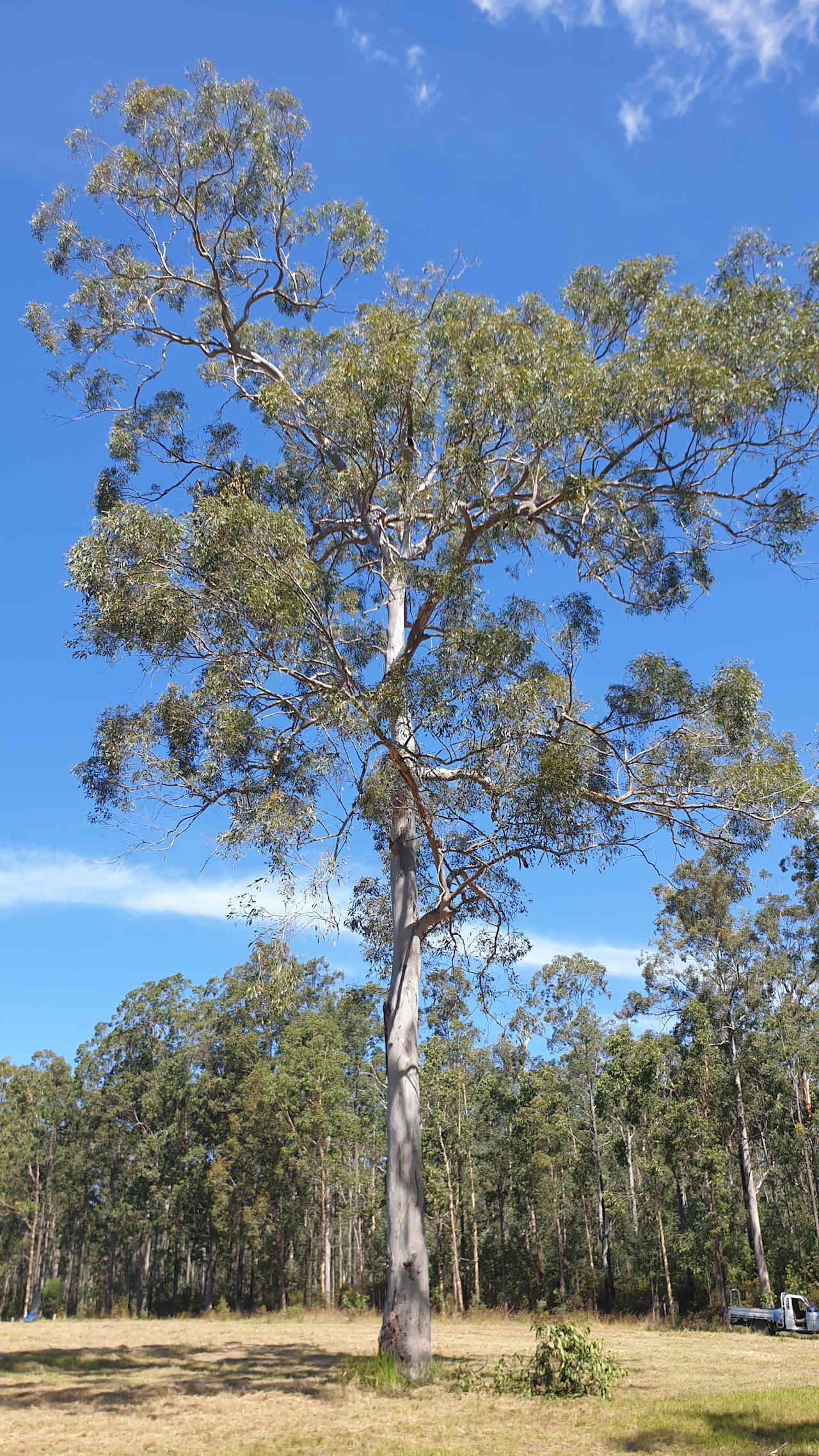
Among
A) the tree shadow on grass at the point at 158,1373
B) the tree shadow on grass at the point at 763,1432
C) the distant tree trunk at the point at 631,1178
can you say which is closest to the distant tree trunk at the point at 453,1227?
the distant tree trunk at the point at 631,1178

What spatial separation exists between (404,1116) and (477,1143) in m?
29.1

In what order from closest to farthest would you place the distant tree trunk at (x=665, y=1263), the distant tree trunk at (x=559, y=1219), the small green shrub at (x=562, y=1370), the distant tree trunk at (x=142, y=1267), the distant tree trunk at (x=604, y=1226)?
the small green shrub at (x=562, y=1370) → the distant tree trunk at (x=665, y=1263) → the distant tree trunk at (x=604, y=1226) → the distant tree trunk at (x=559, y=1219) → the distant tree trunk at (x=142, y=1267)

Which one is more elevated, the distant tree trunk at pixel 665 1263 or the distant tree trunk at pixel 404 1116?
the distant tree trunk at pixel 404 1116

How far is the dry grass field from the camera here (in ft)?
22.3

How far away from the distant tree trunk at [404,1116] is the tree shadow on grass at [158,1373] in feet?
3.09

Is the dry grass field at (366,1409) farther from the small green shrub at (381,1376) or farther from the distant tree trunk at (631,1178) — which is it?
the distant tree trunk at (631,1178)

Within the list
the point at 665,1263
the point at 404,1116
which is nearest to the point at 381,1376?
the point at 404,1116

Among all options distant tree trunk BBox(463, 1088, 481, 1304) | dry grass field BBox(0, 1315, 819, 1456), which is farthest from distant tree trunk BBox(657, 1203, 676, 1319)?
dry grass field BBox(0, 1315, 819, 1456)

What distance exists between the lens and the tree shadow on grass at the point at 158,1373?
384 inches

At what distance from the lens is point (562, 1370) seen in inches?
361

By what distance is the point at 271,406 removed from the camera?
40.8 feet

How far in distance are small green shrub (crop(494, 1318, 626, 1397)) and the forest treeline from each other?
7477 millimetres

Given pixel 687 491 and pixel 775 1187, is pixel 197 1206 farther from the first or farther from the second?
pixel 687 491

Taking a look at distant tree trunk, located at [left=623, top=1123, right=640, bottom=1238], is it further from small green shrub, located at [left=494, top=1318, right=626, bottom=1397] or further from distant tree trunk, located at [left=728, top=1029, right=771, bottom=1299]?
small green shrub, located at [left=494, top=1318, right=626, bottom=1397]
